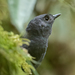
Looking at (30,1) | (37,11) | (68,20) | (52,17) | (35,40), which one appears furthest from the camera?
(68,20)

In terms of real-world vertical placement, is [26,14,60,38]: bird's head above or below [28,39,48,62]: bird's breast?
above

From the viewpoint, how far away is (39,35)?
71 centimetres

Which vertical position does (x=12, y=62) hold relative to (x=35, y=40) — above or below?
below

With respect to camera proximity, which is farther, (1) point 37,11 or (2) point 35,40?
(1) point 37,11

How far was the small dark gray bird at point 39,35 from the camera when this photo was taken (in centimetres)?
66

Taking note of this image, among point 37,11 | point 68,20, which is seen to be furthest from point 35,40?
point 68,20

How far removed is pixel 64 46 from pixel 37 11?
1.79 ft

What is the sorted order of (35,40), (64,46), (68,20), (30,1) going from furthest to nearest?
(64,46) → (68,20) → (35,40) → (30,1)

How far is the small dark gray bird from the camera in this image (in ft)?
2.18

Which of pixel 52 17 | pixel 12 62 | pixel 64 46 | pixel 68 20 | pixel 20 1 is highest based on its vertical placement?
pixel 68 20

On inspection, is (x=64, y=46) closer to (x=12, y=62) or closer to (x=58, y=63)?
(x=58, y=63)

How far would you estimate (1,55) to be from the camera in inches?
12.0

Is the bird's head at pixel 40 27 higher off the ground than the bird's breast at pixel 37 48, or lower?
higher

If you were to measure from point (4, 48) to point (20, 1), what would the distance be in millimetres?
150
